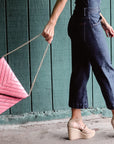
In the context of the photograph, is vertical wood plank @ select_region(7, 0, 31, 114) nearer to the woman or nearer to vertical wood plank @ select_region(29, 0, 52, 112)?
vertical wood plank @ select_region(29, 0, 52, 112)

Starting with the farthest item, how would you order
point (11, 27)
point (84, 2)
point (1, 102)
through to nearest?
point (11, 27), point (84, 2), point (1, 102)

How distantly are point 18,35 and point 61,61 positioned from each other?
428mm

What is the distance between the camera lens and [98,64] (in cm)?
184

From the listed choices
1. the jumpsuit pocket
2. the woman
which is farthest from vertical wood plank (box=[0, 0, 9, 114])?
the jumpsuit pocket

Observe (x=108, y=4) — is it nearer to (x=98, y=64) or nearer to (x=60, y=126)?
(x=98, y=64)

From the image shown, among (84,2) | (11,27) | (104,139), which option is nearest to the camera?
(84,2)

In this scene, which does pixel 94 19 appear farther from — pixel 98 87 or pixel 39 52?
pixel 98 87

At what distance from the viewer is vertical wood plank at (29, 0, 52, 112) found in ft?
7.49

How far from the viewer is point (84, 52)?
1916 millimetres

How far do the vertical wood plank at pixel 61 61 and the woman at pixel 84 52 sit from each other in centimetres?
38

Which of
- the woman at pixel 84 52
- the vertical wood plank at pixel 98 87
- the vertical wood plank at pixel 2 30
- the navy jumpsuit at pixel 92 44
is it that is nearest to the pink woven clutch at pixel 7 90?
the woman at pixel 84 52

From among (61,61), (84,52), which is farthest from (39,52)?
(84,52)

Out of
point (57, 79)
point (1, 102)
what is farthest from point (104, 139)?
point (1, 102)

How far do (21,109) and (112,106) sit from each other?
2.84 feet
